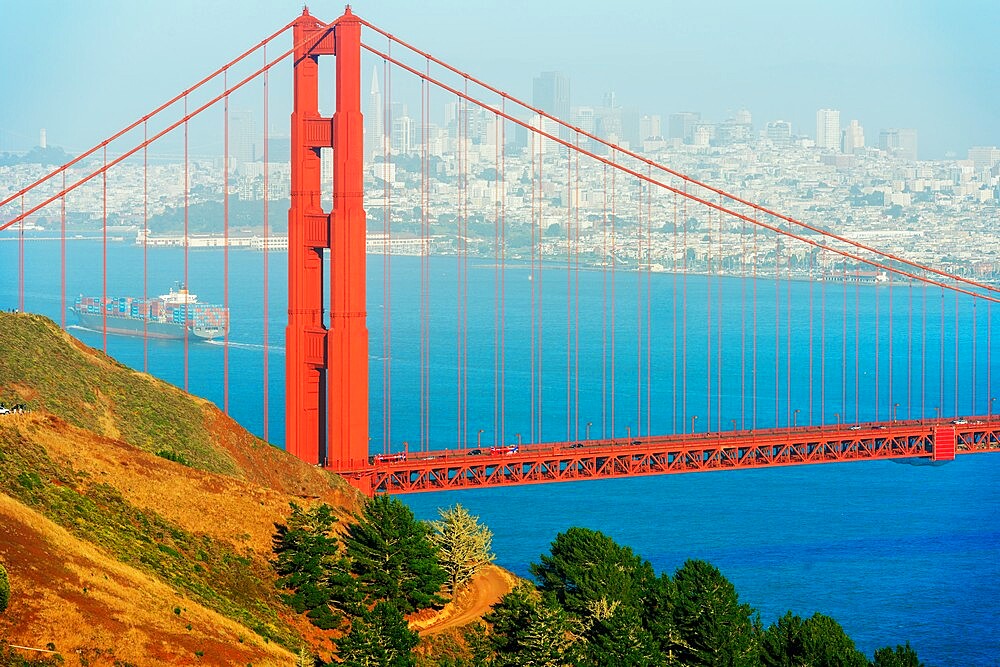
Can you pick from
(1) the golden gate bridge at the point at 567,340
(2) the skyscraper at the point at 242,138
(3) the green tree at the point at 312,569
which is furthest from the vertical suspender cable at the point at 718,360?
(2) the skyscraper at the point at 242,138

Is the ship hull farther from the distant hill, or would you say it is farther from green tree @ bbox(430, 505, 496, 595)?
green tree @ bbox(430, 505, 496, 595)

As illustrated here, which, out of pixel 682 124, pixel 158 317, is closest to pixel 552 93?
pixel 682 124

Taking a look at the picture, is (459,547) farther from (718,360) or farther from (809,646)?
(718,360)

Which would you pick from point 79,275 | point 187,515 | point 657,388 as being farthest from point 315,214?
point 79,275

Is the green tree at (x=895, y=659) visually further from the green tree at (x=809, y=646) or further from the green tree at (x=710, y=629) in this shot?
the green tree at (x=710, y=629)

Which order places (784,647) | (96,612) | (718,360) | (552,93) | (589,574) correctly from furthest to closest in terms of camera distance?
1. (552,93)
2. (718,360)
3. (589,574)
4. (784,647)
5. (96,612)

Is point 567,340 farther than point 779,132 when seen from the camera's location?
No

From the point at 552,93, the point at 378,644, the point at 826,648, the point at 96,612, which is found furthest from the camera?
the point at 552,93
